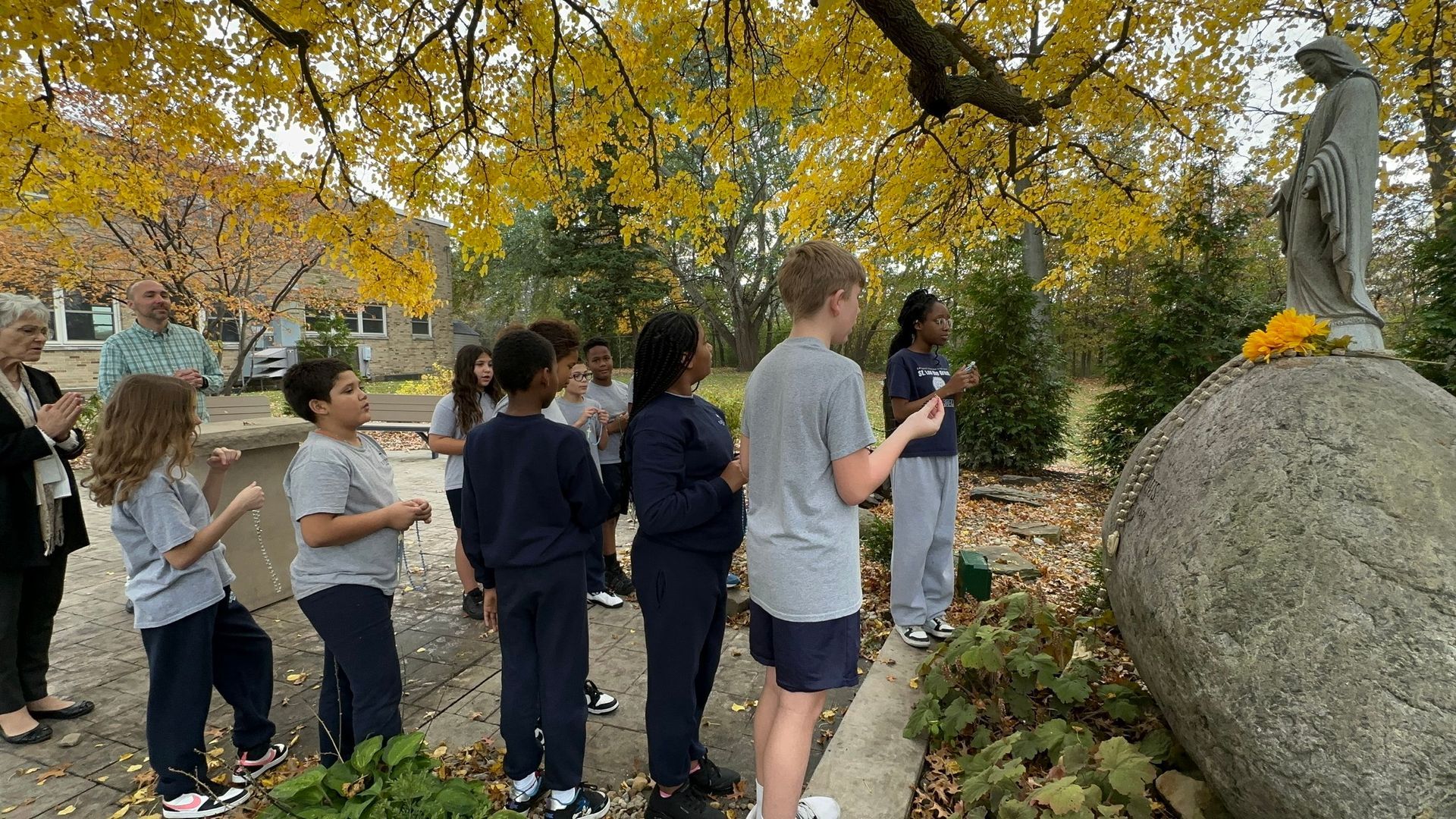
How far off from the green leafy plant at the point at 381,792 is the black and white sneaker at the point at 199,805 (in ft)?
2.32

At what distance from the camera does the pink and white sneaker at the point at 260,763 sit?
2574mm

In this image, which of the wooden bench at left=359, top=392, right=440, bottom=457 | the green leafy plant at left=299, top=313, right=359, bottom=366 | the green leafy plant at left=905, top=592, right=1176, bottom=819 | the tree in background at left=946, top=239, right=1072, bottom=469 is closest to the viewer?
the green leafy plant at left=905, top=592, right=1176, bottom=819

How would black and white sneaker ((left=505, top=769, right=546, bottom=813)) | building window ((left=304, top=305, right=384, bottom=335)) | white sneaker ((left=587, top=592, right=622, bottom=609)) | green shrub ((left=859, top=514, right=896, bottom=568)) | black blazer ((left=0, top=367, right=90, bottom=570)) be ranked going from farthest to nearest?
building window ((left=304, top=305, right=384, bottom=335)) < green shrub ((left=859, top=514, right=896, bottom=568)) < white sneaker ((left=587, top=592, right=622, bottom=609)) < black blazer ((left=0, top=367, right=90, bottom=570)) < black and white sneaker ((left=505, top=769, right=546, bottom=813))

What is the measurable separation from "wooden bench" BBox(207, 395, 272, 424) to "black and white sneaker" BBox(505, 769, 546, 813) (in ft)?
28.1

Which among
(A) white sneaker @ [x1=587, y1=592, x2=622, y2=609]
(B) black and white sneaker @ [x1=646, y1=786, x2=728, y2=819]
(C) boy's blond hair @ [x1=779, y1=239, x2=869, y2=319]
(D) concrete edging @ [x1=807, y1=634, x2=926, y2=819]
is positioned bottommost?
(A) white sneaker @ [x1=587, y1=592, x2=622, y2=609]

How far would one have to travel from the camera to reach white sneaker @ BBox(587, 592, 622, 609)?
169 inches

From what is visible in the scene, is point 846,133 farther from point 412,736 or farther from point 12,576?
point 12,576

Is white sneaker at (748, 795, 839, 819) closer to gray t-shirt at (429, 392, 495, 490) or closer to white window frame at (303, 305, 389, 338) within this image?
gray t-shirt at (429, 392, 495, 490)

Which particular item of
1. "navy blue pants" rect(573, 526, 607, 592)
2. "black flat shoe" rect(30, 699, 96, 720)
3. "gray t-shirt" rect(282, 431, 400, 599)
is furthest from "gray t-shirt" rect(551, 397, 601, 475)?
"black flat shoe" rect(30, 699, 96, 720)

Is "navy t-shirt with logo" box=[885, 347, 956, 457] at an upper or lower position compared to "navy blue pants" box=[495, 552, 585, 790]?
upper

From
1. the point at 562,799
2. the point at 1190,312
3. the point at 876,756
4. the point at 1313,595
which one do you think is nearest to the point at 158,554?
the point at 562,799

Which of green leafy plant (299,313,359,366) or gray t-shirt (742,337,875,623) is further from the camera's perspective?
green leafy plant (299,313,359,366)

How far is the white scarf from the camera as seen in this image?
2867 millimetres

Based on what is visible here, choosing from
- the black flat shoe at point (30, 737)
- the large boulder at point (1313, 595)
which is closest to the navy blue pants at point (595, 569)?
the black flat shoe at point (30, 737)
